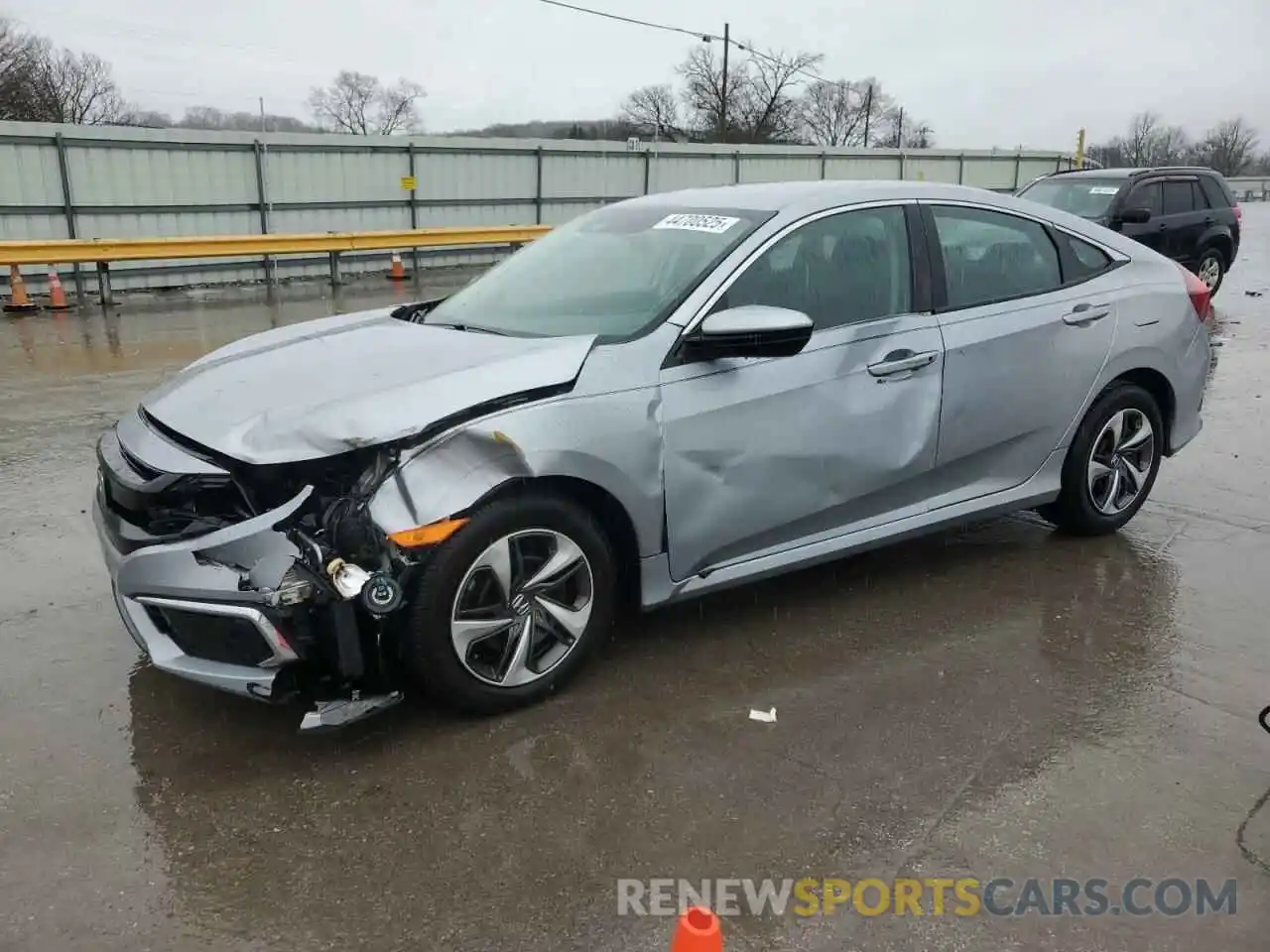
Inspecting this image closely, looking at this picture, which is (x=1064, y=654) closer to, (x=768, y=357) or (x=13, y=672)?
(x=768, y=357)

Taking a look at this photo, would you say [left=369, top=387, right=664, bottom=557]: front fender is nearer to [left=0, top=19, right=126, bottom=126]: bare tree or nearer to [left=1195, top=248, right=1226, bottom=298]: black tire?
[left=1195, top=248, right=1226, bottom=298]: black tire

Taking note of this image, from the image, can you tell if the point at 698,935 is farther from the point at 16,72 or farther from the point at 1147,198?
the point at 16,72

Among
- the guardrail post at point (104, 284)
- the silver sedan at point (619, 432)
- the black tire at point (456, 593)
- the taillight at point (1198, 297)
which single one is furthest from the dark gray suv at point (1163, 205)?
the guardrail post at point (104, 284)

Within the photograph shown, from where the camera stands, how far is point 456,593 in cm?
312

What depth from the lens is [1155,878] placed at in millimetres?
2654

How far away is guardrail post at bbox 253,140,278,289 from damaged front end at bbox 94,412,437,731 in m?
14.1

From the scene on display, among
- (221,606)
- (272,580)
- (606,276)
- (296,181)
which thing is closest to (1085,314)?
(606,276)

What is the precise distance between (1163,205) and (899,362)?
35.9 ft

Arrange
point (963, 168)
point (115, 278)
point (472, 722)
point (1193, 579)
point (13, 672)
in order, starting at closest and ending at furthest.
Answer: point (472, 722) → point (13, 672) → point (1193, 579) → point (115, 278) → point (963, 168)

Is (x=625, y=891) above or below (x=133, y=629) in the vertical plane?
below

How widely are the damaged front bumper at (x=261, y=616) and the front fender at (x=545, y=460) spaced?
0.27m

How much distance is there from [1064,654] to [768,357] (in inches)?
62.6

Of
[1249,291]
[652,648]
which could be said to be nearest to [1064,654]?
[652,648]

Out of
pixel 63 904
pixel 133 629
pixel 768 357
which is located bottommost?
pixel 63 904
